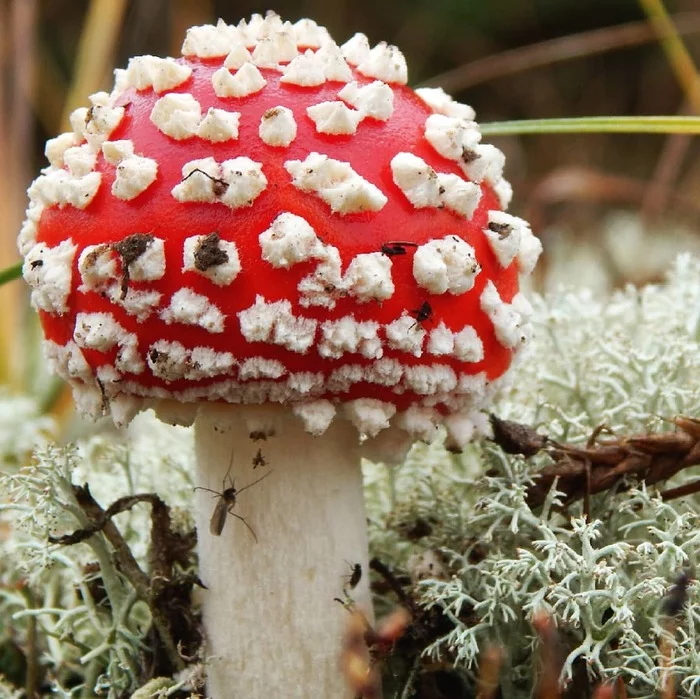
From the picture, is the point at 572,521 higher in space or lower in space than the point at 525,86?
lower

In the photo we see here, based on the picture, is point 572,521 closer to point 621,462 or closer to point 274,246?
point 621,462

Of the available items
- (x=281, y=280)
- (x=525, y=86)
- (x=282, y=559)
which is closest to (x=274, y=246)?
(x=281, y=280)

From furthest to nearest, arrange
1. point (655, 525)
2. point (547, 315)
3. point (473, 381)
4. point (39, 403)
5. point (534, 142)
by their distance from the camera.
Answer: point (534, 142)
point (39, 403)
point (547, 315)
point (655, 525)
point (473, 381)

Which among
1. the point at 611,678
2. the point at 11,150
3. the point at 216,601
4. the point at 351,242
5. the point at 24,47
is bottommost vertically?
the point at 611,678

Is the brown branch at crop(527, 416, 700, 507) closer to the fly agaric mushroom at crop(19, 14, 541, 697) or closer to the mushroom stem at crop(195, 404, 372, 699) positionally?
the fly agaric mushroom at crop(19, 14, 541, 697)

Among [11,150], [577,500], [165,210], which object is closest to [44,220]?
[165,210]

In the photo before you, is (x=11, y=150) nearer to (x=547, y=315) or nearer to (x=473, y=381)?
(x=547, y=315)

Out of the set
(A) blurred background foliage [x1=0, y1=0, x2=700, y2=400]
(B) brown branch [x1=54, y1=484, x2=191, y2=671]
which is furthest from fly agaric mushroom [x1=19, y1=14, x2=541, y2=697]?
(A) blurred background foliage [x1=0, y1=0, x2=700, y2=400]
